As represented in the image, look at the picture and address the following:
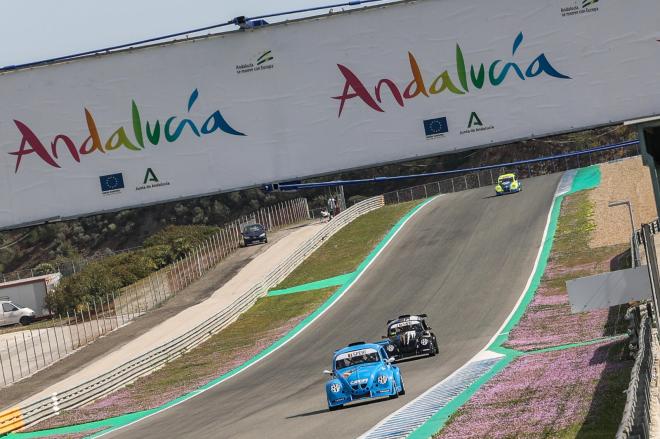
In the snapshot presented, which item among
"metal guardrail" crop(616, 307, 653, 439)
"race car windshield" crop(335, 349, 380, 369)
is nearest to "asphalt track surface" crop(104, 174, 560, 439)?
"race car windshield" crop(335, 349, 380, 369)

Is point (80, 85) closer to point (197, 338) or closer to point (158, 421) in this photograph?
point (158, 421)

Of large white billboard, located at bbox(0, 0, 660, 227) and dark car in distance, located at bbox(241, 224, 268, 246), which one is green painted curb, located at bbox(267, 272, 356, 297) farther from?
large white billboard, located at bbox(0, 0, 660, 227)

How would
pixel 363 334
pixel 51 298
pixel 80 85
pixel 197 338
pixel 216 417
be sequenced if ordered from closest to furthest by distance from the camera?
pixel 80 85, pixel 216 417, pixel 363 334, pixel 197 338, pixel 51 298

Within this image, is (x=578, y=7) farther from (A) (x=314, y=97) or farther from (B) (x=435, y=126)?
(A) (x=314, y=97)

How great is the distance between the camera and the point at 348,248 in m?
68.1

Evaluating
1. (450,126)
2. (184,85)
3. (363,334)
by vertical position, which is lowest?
(363,334)

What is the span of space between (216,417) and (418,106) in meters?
17.0

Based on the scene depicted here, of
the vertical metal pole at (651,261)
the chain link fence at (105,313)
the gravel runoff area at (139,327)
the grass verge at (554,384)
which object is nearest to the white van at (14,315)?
the chain link fence at (105,313)

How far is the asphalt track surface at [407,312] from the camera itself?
27.5 meters

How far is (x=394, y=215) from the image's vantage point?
251ft

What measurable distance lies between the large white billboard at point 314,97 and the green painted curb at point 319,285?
44251mm

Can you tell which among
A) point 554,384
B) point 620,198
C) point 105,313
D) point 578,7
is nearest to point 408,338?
point 554,384

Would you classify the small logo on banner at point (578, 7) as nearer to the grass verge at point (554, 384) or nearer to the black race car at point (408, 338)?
the grass verge at point (554, 384)

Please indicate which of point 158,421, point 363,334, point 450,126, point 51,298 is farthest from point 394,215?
point 450,126
